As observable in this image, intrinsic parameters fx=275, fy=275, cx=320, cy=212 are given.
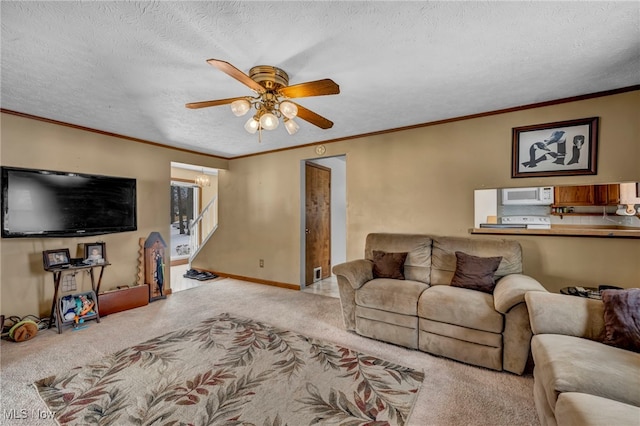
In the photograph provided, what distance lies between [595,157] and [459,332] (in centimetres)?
215

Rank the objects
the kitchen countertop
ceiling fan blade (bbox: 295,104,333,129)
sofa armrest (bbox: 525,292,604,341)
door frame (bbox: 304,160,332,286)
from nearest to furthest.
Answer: sofa armrest (bbox: 525,292,604,341) → ceiling fan blade (bbox: 295,104,333,129) → the kitchen countertop → door frame (bbox: 304,160,332,286)

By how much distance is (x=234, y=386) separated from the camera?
2.03 metres

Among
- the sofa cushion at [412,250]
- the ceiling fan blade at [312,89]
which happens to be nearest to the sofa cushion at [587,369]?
the sofa cushion at [412,250]

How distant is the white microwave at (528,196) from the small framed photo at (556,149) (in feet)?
0.50

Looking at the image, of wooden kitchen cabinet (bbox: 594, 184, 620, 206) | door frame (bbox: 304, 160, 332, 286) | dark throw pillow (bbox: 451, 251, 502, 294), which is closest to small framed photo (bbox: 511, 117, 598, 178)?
wooden kitchen cabinet (bbox: 594, 184, 620, 206)

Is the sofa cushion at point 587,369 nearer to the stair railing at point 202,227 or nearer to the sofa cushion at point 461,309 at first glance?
the sofa cushion at point 461,309

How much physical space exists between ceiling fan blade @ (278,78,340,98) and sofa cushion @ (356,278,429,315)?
75.0 inches

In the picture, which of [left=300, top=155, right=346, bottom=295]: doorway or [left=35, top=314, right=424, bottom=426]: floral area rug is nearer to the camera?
[left=35, top=314, right=424, bottom=426]: floral area rug

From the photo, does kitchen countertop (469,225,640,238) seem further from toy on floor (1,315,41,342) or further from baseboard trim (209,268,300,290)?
toy on floor (1,315,41,342)

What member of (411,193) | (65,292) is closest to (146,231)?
(65,292)

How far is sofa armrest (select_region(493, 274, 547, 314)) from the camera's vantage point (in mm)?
2084

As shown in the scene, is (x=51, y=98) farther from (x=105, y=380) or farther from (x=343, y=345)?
(x=343, y=345)

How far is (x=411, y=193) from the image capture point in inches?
142

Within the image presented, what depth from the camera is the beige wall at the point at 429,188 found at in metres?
2.58
